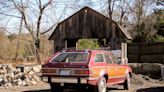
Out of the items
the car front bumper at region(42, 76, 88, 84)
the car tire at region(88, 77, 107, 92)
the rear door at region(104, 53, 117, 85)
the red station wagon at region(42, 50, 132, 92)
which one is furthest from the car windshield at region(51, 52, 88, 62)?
the rear door at region(104, 53, 117, 85)

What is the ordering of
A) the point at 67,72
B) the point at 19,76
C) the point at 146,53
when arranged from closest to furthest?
1. the point at 67,72
2. the point at 19,76
3. the point at 146,53

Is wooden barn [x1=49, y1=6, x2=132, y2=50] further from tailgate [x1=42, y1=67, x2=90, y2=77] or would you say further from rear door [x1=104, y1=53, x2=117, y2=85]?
tailgate [x1=42, y1=67, x2=90, y2=77]

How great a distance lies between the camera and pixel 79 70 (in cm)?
1327

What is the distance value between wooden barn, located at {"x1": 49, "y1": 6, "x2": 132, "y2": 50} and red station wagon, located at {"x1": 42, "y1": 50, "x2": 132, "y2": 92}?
8942mm

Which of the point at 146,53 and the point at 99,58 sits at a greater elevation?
the point at 99,58

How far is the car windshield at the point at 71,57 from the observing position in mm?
13856

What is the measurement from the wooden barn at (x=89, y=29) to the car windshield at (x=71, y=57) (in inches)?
384

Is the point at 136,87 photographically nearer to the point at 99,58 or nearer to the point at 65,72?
the point at 99,58

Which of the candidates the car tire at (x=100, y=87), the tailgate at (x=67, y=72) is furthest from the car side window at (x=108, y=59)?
the tailgate at (x=67, y=72)

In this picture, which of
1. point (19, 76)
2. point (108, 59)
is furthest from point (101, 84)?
point (19, 76)

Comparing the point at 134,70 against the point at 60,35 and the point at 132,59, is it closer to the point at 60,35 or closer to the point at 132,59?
the point at 60,35

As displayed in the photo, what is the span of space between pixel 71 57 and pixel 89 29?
35.1 feet

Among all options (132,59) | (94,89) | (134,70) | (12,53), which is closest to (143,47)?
(132,59)

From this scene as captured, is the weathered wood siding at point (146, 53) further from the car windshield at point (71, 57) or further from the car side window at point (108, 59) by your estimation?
the car windshield at point (71, 57)
